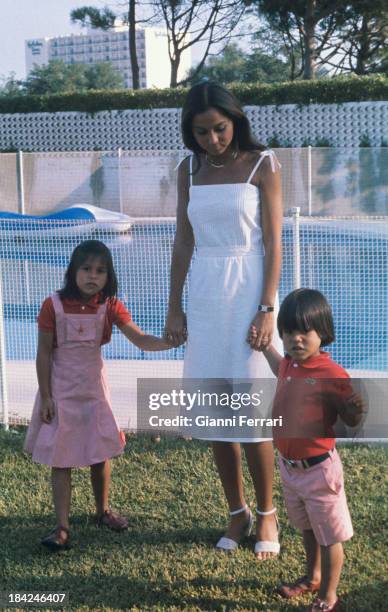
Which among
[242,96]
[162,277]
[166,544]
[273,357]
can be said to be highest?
[242,96]

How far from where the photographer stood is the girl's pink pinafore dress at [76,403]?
131 inches

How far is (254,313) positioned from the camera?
3.01 metres

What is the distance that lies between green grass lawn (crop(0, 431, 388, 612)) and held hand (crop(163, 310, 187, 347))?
2.73 ft

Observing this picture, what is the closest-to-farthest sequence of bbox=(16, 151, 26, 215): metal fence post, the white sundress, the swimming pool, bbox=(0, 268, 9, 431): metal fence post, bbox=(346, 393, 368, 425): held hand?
1. bbox=(346, 393, 368, 425): held hand
2. the white sundress
3. bbox=(0, 268, 9, 431): metal fence post
4. the swimming pool
5. bbox=(16, 151, 26, 215): metal fence post

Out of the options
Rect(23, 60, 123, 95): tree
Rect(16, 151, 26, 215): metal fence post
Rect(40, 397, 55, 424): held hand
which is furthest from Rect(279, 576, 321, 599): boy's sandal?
Rect(23, 60, 123, 95): tree

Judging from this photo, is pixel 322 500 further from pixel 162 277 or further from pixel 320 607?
pixel 162 277

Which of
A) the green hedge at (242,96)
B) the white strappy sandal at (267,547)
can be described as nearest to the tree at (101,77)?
the green hedge at (242,96)

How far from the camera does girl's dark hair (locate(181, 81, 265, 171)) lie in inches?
113

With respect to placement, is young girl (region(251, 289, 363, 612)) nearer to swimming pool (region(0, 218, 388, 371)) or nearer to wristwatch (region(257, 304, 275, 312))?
wristwatch (region(257, 304, 275, 312))

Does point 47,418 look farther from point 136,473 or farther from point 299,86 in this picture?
point 299,86

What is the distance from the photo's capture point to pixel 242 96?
893 inches

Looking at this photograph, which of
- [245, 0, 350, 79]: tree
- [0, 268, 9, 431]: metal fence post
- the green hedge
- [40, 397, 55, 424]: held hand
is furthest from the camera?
[245, 0, 350, 79]: tree

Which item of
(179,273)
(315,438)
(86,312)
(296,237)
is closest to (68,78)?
(296,237)

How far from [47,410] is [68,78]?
176 feet
